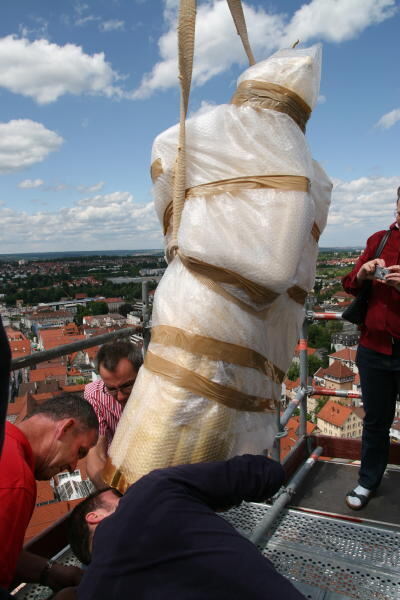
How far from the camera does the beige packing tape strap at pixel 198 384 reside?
4.70 ft

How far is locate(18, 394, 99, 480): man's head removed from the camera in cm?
195

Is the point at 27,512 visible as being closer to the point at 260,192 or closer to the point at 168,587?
the point at 168,587

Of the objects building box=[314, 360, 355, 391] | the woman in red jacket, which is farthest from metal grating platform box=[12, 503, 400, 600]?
building box=[314, 360, 355, 391]

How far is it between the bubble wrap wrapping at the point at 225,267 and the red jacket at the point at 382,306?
126 centimetres

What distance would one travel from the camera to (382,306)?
2.69m

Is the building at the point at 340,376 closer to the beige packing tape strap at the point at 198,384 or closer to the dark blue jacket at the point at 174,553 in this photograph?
the beige packing tape strap at the point at 198,384

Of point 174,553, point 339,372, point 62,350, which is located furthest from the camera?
point 339,372

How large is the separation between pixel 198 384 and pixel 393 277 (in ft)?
5.14

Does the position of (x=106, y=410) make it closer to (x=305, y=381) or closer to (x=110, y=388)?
(x=110, y=388)

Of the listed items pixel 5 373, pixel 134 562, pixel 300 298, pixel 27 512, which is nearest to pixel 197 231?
pixel 300 298

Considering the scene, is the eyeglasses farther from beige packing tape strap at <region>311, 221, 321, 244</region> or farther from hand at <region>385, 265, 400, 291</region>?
hand at <region>385, 265, 400, 291</region>

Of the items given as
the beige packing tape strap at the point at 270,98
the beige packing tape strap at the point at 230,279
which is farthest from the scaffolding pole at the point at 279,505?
the beige packing tape strap at the point at 270,98

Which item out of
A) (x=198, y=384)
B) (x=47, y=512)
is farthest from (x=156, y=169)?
(x=47, y=512)

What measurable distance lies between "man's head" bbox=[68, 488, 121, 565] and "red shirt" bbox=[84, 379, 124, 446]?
89cm
